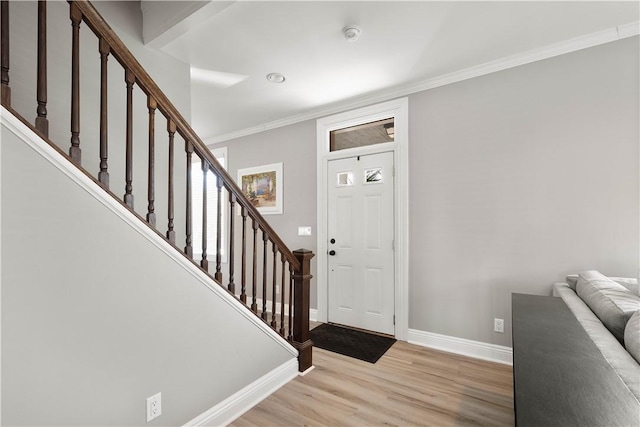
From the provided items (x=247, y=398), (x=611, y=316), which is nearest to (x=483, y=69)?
(x=611, y=316)

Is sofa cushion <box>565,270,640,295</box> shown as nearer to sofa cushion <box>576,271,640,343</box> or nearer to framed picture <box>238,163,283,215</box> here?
sofa cushion <box>576,271,640,343</box>

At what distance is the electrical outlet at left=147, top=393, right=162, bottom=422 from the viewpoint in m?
1.43

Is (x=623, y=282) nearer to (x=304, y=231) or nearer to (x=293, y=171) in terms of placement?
(x=304, y=231)

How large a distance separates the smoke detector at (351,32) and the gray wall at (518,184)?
3.66 feet

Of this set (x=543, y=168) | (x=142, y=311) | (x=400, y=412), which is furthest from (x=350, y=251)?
(x=142, y=311)

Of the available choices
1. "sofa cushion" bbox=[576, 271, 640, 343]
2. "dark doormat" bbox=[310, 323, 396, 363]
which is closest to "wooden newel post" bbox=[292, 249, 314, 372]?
"dark doormat" bbox=[310, 323, 396, 363]

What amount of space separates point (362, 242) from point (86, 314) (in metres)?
2.62

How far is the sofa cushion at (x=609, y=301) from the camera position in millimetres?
1318

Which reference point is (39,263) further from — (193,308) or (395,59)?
(395,59)

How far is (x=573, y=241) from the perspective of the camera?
232 cm

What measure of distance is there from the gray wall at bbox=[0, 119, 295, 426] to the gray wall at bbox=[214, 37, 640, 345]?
2.22 m

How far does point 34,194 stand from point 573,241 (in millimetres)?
3341

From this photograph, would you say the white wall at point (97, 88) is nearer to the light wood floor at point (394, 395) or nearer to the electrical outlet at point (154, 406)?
the electrical outlet at point (154, 406)

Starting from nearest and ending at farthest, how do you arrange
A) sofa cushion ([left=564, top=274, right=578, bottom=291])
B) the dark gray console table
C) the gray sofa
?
the dark gray console table < the gray sofa < sofa cushion ([left=564, top=274, right=578, bottom=291])
